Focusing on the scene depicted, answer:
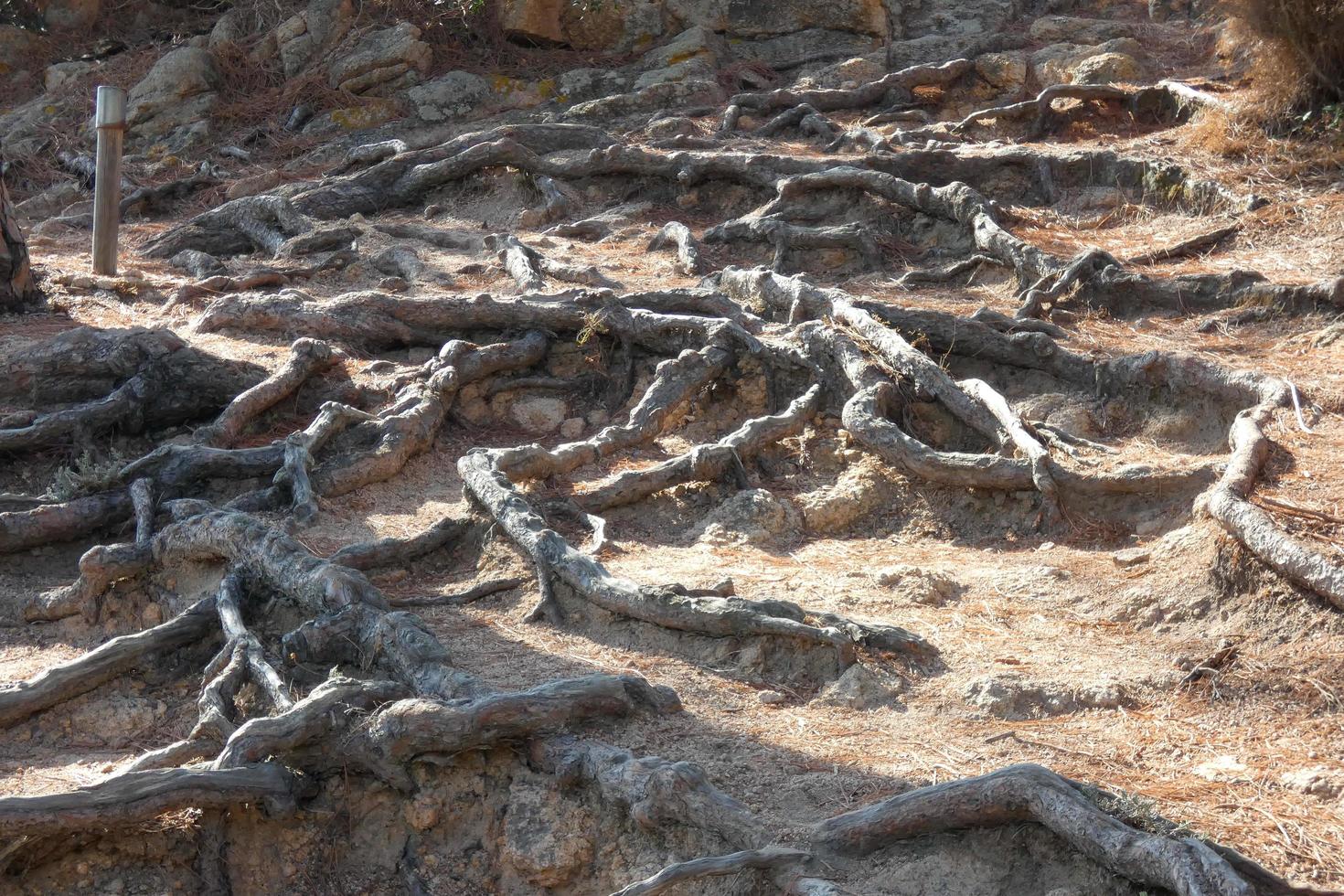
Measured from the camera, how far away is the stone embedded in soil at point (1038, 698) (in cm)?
471

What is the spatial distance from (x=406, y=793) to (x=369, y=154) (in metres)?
10.5

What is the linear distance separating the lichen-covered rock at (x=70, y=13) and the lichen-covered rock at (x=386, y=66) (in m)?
5.00

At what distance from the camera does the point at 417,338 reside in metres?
8.97

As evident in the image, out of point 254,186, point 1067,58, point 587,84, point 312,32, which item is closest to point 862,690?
point 254,186

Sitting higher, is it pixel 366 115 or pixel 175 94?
pixel 175 94

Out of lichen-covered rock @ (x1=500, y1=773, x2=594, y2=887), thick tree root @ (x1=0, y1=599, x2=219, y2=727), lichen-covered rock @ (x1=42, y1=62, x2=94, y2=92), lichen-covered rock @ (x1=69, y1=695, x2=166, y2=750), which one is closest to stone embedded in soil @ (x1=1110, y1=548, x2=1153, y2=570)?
lichen-covered rock @ (x1=500, y1=773, x2=594, y2=887)

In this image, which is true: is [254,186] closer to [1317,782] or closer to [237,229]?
[237,229]

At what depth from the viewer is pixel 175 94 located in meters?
16.7

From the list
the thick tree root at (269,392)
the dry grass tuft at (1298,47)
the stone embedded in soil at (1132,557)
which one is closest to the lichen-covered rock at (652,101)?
the dry grass tuft at (1298,47)

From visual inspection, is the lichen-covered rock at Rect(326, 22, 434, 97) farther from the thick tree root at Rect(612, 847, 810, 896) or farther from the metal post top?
the thick tree root at Rect(612, 847, 810, 896)

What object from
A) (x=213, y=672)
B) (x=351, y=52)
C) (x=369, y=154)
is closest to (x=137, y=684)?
(x=213, y=672)

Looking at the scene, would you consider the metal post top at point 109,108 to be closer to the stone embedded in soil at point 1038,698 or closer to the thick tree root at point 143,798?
the thick tree root at point 143,798

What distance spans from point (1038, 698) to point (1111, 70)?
34.7 ft

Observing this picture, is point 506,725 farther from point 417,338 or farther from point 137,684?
point 417,338
